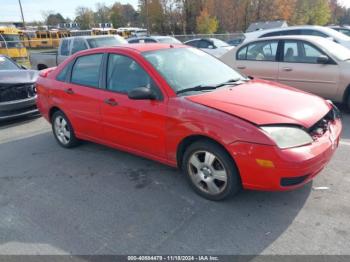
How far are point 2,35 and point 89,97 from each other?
21.9 metres

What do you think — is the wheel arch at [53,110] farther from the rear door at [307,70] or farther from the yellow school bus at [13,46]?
the yellow school bus at [13,46]

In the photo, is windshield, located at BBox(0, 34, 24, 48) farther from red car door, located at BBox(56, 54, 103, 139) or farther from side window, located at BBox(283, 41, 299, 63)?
side window, located at BBox(283, 41, 299, 63)

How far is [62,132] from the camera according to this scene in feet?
17.4

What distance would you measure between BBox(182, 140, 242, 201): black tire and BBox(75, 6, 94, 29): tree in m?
83.6

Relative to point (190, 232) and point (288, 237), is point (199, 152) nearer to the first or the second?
point (190, 232)

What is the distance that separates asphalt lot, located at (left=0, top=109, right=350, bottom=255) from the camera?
2.78 metres

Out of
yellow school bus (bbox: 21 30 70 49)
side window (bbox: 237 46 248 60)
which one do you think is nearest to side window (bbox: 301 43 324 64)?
side window (bbox: 237 46 248 60)

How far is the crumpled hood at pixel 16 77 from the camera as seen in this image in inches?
278

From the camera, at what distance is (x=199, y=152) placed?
3.38 metres

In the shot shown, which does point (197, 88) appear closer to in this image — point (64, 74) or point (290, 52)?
point (64, 74)

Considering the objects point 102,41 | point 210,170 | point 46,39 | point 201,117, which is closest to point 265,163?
point 210,170

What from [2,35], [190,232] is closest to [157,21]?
[2,35]

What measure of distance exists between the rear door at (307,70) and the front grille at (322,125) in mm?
2982

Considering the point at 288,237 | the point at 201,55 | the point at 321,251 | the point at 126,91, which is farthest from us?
the point at 201,55
